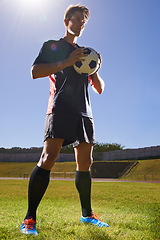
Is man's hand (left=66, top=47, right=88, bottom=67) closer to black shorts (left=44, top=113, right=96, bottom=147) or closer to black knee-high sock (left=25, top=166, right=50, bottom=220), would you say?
black shorts (left=44, top=113, right=96, bottom=147)

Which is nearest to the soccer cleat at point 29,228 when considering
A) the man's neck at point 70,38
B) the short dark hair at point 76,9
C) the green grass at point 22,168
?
the man's neck at point 70,38

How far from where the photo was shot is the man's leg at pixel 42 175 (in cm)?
285

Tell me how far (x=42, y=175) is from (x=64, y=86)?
122cm

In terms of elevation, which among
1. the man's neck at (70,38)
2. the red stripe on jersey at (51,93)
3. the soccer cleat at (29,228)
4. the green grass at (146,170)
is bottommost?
the green grass at (146,170)

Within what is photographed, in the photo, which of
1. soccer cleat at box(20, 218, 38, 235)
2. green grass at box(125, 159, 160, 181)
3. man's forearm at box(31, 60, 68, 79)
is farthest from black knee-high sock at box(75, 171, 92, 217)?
green grass at box(125, 159, 160, 181)

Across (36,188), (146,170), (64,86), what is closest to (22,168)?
(146,170)

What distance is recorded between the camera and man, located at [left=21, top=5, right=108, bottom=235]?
291cm

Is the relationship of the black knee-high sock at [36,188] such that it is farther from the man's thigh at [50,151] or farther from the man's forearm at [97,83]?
the man's forearm at [97,83]

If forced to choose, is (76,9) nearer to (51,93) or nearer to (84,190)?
(51,93)

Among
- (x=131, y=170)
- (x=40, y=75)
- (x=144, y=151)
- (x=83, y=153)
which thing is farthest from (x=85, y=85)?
(x=144, y=151)

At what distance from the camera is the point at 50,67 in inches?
117

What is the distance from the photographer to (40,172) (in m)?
2.93

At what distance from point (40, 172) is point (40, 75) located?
126 cm

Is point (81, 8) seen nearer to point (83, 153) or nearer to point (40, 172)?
point (83, 153)
